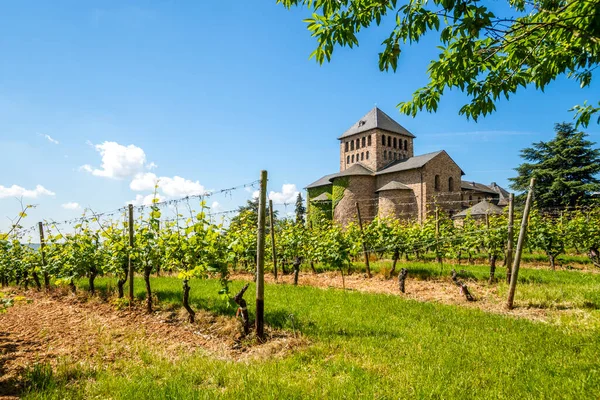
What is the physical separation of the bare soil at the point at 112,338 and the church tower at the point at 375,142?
118 ft

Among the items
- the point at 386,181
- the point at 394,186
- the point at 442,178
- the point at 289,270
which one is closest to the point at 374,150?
the point at 386,181

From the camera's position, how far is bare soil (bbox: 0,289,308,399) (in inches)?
174

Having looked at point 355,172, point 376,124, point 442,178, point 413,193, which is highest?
point 376,124

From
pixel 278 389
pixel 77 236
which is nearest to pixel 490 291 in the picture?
pixel 278 389

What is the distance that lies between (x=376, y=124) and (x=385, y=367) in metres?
40.3

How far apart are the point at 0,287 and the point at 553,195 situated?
40.3 meters

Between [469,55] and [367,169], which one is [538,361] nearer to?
[469,55]

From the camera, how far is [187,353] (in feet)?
14.7

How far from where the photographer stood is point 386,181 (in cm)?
3634

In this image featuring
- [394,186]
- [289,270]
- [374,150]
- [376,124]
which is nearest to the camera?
[289,270]

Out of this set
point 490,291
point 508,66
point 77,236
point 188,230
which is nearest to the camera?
point 508,66

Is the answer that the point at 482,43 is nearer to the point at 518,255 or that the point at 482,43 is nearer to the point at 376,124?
the point at 518,255

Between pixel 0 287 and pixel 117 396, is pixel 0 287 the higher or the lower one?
the lower one

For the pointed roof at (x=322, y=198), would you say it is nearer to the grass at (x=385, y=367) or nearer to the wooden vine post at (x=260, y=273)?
the grass at (x=385, y=367)
